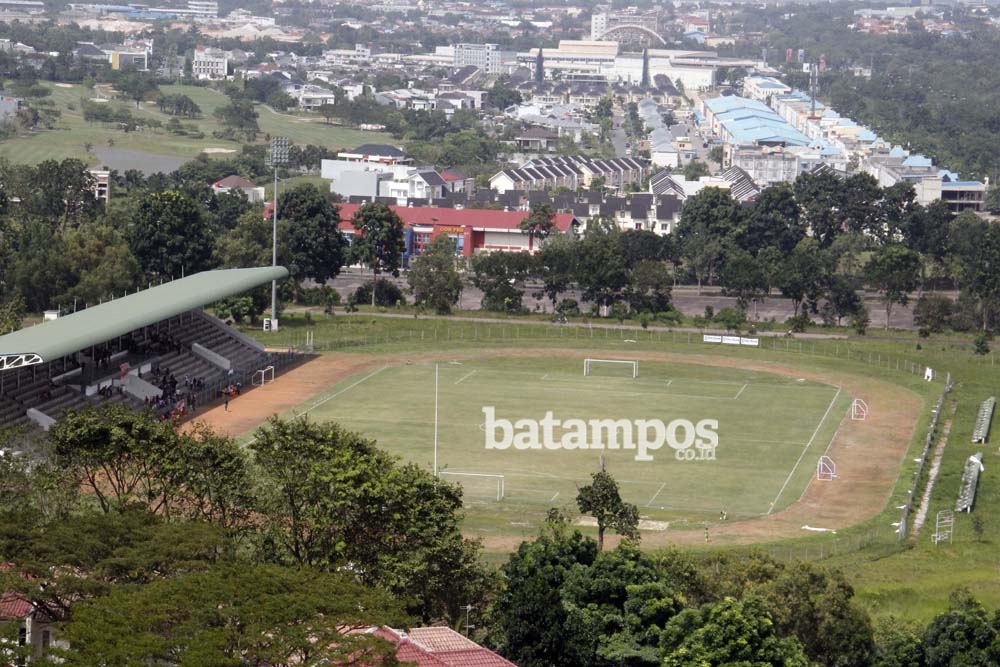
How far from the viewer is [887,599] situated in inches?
1572

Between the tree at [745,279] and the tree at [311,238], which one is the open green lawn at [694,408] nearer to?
the tree at [311,238]

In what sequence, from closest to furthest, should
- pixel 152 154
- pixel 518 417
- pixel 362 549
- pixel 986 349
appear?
pixel 362 549, pixel 518 417, pixel 986 349, pixel 152 154

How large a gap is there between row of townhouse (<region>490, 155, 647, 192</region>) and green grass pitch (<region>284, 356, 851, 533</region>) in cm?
5835

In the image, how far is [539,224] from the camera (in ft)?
334

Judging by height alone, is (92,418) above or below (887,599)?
above

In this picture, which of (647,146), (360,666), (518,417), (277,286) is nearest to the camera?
(360,666)

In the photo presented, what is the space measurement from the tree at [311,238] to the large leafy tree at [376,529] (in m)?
49.0

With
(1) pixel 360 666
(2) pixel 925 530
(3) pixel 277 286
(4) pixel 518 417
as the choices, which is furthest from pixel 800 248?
(1) pixel 360 666

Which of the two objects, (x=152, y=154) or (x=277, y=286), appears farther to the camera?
(x=152, y=154)

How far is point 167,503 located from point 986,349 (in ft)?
154

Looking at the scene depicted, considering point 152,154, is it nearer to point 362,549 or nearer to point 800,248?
point 800,248

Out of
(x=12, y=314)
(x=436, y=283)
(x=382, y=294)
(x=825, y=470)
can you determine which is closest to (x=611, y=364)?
(x=436, y=283)

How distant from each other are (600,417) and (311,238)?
2949 cm

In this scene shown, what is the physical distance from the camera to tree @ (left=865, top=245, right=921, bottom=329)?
8612 cm
